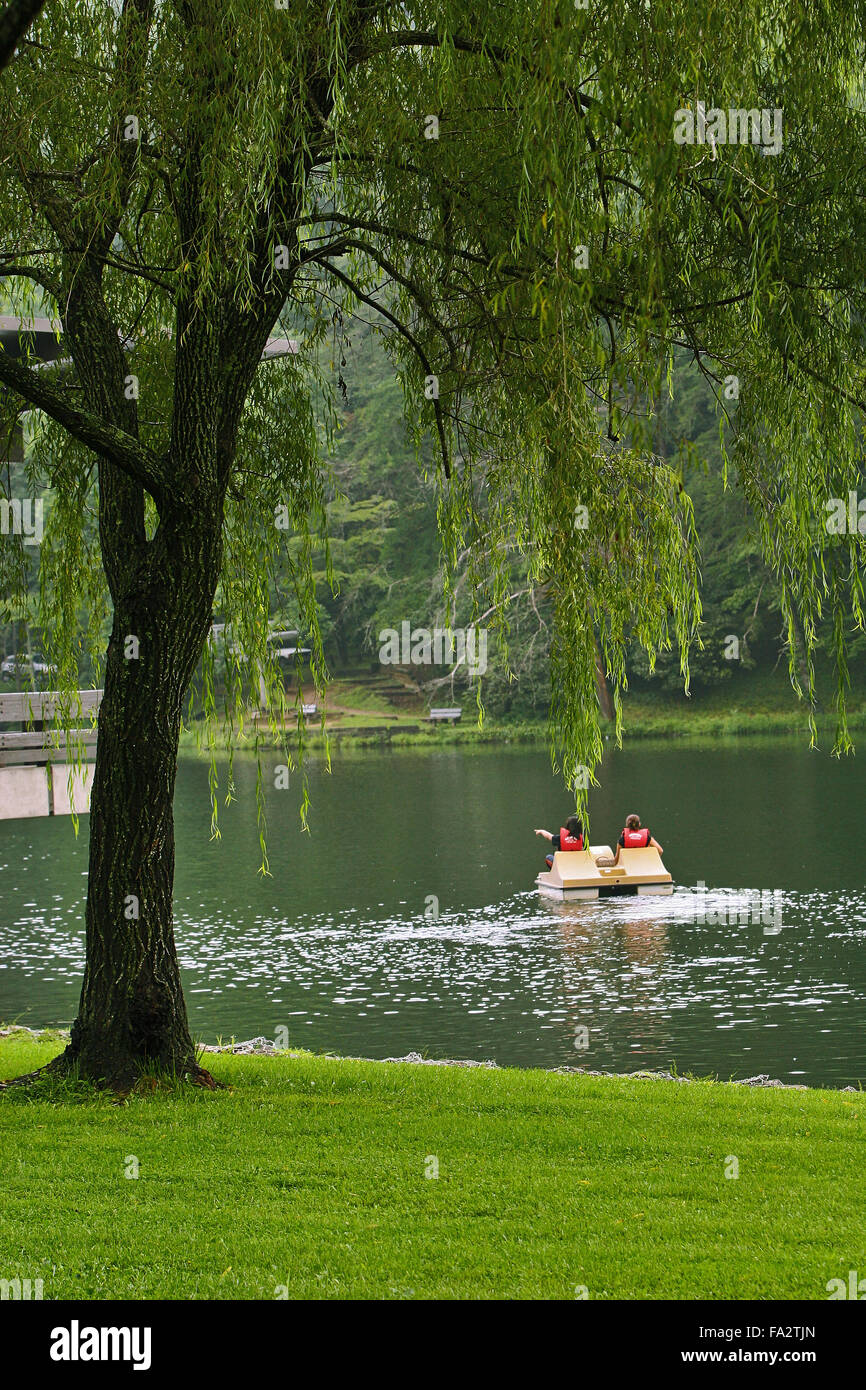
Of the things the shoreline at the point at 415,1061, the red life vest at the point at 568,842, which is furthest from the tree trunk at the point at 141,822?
the red life vest at the point at 568,842

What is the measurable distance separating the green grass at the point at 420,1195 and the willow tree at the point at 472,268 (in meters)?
1.16

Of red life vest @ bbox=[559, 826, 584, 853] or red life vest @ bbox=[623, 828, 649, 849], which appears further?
red life vest @ bbox=[559, 826, 584, 853]

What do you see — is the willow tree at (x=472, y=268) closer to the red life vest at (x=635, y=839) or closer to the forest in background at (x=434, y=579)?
the red life vest at (x=635, y=839)

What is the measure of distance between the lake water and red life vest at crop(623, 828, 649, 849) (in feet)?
3.44

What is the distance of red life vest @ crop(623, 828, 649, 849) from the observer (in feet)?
78.6

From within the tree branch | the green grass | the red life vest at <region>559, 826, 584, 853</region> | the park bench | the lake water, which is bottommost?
the lake water

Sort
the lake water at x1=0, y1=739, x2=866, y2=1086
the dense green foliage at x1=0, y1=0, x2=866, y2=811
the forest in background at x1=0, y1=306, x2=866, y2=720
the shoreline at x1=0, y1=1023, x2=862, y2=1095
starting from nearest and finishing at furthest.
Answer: the dense green foliage at x1=0, y1=0, x2=866, y2=811 < the shoreline at x1=0, y1=1023, x2=862, y2=1095 < the lake water at x1=0, y1=739, x2=866, y2=1086 < the forest in background at x1=0, y1=306, x2=866, y2=720

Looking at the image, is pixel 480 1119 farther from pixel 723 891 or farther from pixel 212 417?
pixel 723 891

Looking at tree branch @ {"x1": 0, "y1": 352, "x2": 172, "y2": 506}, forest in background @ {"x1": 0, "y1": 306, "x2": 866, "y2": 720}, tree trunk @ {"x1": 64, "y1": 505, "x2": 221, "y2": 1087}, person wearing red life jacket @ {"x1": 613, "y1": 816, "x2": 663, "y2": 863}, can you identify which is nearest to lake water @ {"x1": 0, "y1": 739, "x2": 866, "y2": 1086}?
person wearing red life jacket @ {"x1": 613, "y1": 816, "x2": 663, "y2": 863}

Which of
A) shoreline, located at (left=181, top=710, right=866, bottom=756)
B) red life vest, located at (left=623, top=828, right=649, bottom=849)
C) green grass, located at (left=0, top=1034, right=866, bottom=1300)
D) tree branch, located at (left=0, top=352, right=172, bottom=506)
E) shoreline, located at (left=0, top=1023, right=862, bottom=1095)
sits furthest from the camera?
shoreline, located at (left=181, top=710, right=866, bottom=756)

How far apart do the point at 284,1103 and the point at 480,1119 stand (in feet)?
3.86

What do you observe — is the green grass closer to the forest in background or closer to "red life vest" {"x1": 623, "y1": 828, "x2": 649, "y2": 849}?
"red life vest" {"x1": 623, "y1": 828, "x2": 649, "y2": 849}

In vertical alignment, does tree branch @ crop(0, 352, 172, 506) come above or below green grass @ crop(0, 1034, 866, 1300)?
above

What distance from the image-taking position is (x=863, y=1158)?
22.6 ft
